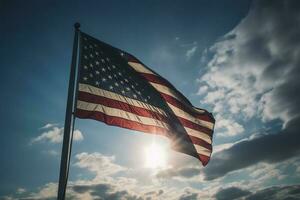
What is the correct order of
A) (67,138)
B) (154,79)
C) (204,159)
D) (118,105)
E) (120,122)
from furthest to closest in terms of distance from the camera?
(154,79) < (204,159) < (118,105) < (120,122) < (67,138)

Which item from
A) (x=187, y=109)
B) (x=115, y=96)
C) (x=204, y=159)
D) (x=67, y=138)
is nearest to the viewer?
(x=67, y=138)

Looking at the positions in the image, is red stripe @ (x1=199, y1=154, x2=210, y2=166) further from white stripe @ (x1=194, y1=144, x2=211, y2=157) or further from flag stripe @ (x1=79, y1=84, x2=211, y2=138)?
flag stripe @ (x1=79, y1=84, x2=211, y2=138)

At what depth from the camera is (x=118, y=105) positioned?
40.0 feet

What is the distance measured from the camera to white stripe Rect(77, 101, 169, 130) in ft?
35.6

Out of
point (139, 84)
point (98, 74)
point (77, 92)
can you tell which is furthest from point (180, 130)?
point (77, 92)

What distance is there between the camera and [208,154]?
1503cm

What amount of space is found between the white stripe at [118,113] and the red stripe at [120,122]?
122 mm

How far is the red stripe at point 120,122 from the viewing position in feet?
35.2

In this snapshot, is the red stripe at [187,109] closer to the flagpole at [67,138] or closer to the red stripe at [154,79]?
the red stripe at [154,79]

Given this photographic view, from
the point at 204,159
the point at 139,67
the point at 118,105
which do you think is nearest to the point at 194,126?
the point at 204,159

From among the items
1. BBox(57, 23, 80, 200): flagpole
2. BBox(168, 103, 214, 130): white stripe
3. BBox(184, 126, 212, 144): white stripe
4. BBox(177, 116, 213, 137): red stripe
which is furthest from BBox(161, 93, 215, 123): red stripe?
BBox(57, 23, 80, 200): flagpole

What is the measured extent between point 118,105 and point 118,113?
434 millimetres

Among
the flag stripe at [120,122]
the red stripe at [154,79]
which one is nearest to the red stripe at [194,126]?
the flag stripe at [120,122]

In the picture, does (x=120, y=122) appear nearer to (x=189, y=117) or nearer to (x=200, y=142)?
(x=189, y=117)
